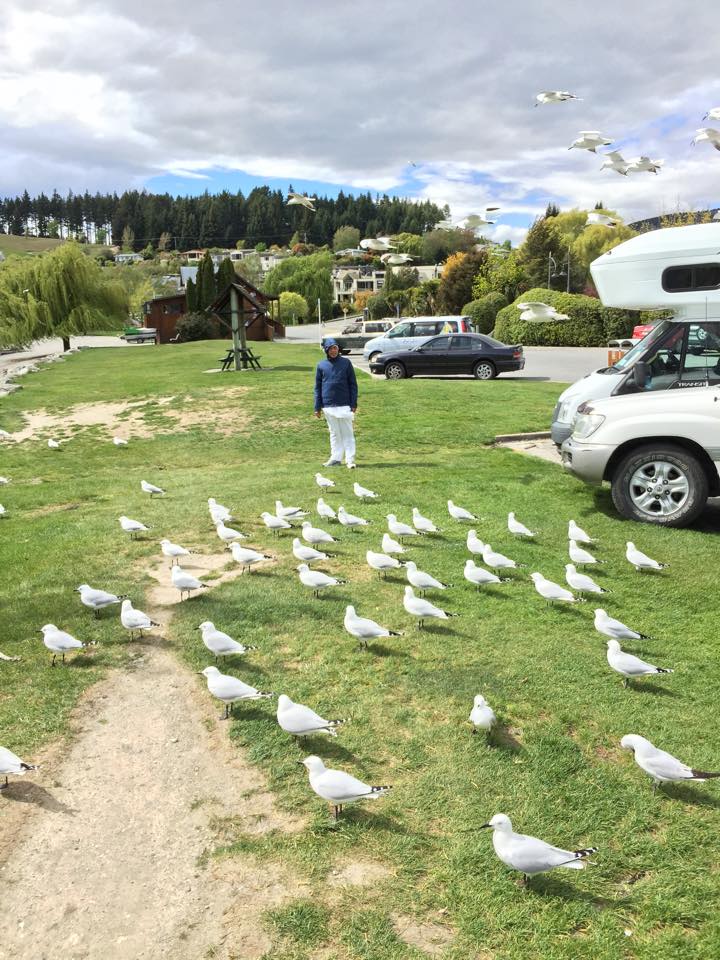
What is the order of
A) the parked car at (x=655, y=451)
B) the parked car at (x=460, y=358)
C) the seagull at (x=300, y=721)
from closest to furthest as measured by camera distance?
the seagull at (x=300, y=721), the parked car at (x=655, y=451), the parked car at (x=460, y=358)

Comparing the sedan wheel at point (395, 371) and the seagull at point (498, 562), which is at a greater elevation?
the sedan wheel at point (395, 371)

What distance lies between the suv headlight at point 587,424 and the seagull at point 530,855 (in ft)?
20.0

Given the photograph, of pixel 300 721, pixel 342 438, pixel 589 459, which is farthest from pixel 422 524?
pixel 342 438

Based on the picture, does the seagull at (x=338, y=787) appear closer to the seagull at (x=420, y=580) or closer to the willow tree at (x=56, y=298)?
the seagull at (x=420, y=580)

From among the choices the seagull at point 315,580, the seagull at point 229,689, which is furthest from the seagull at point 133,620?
the seagull at point 315,580

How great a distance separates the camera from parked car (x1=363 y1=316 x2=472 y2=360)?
2811 cm

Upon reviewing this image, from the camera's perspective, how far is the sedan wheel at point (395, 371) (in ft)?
85.7

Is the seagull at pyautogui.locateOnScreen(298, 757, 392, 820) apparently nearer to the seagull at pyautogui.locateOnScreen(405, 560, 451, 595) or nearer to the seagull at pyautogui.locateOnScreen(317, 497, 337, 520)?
the seagull at pyautogui.locateOnScreen(405, 560, 451, 595)

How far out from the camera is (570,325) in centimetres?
4059

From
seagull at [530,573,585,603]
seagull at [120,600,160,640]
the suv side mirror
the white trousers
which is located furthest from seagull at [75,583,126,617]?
the white trousers

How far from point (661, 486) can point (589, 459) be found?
885mm

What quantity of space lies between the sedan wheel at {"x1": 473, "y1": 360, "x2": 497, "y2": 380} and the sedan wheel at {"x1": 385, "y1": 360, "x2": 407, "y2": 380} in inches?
105

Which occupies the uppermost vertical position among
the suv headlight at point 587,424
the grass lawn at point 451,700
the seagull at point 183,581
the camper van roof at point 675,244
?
the camper van roof at point 675,244

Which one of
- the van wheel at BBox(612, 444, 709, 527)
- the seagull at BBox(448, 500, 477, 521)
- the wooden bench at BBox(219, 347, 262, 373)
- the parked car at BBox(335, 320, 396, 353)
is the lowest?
the seagull at BBox(448, 500, 477, 521)
